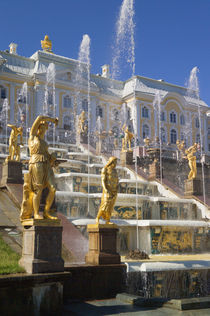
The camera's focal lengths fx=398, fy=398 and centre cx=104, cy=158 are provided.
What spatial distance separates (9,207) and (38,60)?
39.1 meters

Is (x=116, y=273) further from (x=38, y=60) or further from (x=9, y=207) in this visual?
Result: (x=38, y=60)

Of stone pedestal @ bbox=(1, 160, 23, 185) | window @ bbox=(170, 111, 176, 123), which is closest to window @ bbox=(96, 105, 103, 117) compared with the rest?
window @ bbox=(170, 111, 176, 123)

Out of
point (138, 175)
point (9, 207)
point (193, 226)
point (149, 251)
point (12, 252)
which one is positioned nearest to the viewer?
point (12, 252)

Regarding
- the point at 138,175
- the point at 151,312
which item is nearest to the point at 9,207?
the point at 151,312

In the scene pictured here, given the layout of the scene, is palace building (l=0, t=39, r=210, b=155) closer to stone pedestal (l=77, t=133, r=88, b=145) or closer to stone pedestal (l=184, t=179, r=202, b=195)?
stone pedestal (l=77, t=133, r=88, b=145)

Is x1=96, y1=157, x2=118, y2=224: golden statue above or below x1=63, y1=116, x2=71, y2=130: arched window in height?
below

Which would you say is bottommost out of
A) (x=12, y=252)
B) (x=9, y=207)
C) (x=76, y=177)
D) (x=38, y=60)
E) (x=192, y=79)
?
(x=12, y=252)

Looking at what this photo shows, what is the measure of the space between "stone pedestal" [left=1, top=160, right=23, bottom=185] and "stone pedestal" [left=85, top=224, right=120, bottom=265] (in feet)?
14.1

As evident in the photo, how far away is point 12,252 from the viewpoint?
26.2ft

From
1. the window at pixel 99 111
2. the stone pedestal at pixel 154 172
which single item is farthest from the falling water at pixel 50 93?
the stone pedestal at pixel 154 172

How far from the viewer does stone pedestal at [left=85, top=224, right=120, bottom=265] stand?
8.65 m

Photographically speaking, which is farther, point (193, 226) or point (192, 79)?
point (192, 79)

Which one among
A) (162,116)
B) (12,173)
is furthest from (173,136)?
(12,173)

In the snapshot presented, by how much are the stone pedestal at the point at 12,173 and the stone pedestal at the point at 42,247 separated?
16.7 ft
